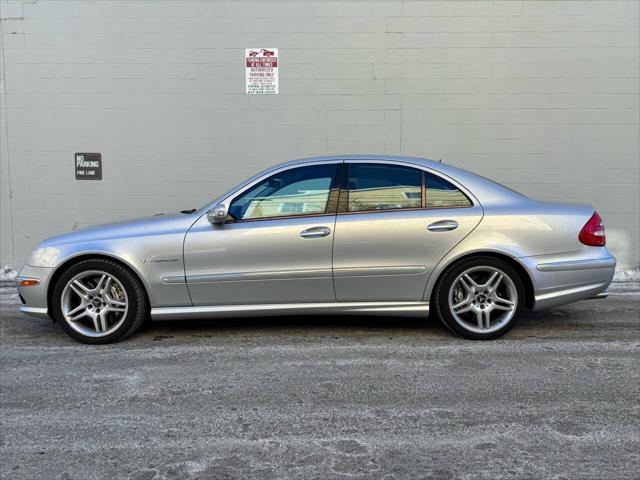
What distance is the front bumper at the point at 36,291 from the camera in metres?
4.44

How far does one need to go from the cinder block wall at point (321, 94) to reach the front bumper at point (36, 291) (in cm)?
356

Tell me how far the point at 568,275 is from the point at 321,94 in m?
4.54

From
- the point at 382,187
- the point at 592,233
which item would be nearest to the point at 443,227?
the point at 382,187

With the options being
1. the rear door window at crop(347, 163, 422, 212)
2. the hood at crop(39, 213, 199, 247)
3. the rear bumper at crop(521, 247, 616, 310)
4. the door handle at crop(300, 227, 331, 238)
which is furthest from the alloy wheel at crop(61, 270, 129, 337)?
the rear bumper at crop(521, 247, 616, 310)

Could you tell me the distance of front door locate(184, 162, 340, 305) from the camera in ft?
14.3

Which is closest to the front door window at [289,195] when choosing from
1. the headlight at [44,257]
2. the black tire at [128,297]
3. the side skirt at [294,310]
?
the side skirt at [294,310]

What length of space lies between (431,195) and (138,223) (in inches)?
98.9

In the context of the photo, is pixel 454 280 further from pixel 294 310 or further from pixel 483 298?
pixel 294 310

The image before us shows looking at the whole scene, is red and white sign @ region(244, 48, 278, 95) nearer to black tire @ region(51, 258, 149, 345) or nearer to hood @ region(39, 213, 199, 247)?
hood @ region(39, 213, 199, 247)

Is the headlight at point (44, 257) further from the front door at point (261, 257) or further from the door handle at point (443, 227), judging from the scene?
the door handle at point (443, 227)

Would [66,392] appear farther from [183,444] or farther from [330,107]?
[330,107]

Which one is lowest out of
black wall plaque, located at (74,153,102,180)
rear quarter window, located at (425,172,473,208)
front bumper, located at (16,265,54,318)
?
front bumper, located at (16,265,54,318)

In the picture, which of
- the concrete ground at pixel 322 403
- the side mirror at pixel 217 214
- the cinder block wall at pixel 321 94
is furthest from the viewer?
the cinder block wall at pixel 321 94

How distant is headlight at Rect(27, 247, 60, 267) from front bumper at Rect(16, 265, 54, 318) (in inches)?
1.5
